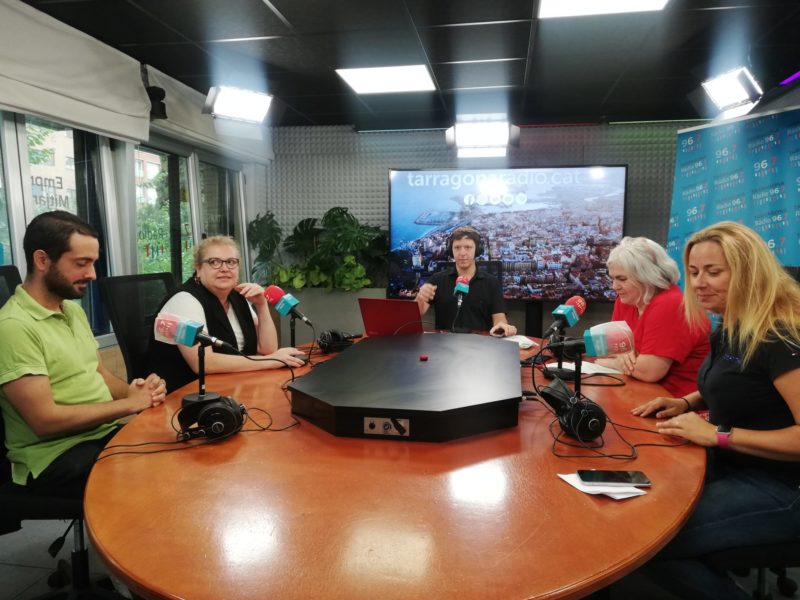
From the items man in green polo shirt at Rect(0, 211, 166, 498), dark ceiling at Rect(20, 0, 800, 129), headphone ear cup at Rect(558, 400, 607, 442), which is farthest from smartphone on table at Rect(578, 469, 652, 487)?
dark ceiling at Rect(20, 0, 800, 129)

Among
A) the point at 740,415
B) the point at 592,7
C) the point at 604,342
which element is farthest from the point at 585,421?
the point at 592,7

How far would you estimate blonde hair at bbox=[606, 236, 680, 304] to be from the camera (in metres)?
2.08

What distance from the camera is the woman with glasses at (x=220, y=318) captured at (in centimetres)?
208

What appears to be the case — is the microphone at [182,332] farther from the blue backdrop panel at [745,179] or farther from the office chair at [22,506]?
the blue backdrop panel at [745,179]

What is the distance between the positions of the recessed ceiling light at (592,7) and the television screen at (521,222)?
1974mm

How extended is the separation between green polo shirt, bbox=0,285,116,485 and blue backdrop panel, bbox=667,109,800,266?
13.4 ft

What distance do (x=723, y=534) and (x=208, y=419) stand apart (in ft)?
4.24

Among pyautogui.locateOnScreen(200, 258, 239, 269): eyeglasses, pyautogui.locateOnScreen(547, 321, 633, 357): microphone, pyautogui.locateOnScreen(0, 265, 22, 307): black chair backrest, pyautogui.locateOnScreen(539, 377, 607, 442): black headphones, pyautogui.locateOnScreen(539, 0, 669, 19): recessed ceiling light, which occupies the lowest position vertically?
pyautogui.locateOnScreen(539, 377, 607, 442): black headphones

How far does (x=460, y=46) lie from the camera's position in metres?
3.21

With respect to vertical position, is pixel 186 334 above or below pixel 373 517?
above

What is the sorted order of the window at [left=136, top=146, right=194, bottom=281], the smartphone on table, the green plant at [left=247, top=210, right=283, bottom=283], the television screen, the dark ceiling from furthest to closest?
the green plant at [left=247, top=210, right=283, bottom=283] → the television screen → the window at [left=136, top=146, right=194, bottom=281] → the dark ceiling → the smartphone on table

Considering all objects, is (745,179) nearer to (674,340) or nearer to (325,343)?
(674,340)

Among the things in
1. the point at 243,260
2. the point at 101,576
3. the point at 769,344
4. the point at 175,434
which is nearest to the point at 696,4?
the point at 769,344

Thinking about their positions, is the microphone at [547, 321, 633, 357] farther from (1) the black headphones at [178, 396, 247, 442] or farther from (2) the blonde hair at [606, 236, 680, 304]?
(1) the black headphones at [178, 396, 247, 442]
